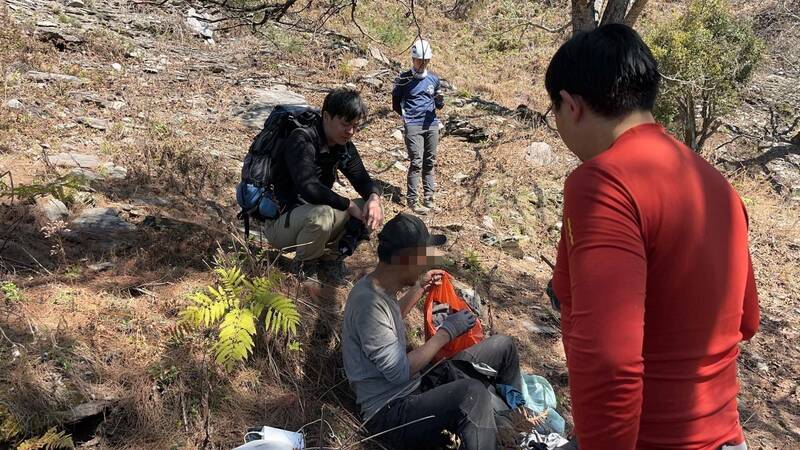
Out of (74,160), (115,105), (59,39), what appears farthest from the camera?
(59,39)

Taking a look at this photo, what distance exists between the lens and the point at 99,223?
4102mm

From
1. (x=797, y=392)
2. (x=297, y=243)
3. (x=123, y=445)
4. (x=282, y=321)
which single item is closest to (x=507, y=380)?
(x=282, y=321)

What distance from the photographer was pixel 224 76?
862cm

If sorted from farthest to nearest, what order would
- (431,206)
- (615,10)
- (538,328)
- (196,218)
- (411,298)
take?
(431,206), (615,10), (196,218), (538,328), (411,298)

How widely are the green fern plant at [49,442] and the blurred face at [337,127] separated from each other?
6.90 feet

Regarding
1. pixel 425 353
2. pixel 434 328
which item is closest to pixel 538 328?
pixel 434 328

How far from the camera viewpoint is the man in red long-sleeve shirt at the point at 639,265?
1051 millimetres

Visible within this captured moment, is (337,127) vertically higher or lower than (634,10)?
lower

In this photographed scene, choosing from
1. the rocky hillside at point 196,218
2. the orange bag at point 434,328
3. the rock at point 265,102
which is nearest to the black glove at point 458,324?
the orange bag at point 434,328

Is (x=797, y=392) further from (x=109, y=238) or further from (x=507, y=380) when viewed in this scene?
(x=109, y=238)

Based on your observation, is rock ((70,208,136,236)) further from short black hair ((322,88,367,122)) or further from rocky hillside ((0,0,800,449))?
short black hair ((322,88,367,122))

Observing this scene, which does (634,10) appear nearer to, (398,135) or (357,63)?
(398,135)

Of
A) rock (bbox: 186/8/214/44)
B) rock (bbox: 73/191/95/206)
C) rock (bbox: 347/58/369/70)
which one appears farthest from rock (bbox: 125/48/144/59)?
rock (bbox: 73/191/95/206)

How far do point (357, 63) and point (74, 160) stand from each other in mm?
5883
